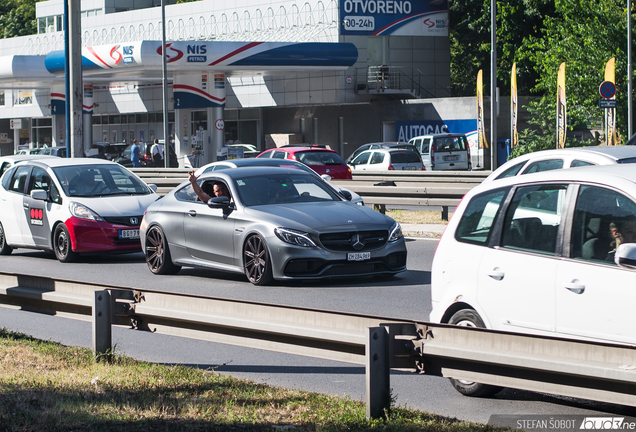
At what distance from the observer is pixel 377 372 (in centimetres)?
528

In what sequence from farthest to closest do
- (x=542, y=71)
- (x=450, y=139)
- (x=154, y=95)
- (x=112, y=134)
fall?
(x=112, y=134) → (x=154, y=95) → (x=542, y=71) → (x=450, y=139)

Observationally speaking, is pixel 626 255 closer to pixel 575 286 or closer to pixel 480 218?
pixel 575 286

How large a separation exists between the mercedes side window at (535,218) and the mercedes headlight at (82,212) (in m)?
9.71

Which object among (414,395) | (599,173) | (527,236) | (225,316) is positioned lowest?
(414,395)

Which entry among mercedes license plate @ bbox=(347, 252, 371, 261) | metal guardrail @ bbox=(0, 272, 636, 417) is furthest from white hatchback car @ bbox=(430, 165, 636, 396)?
mercedes license plate @ bbox=(347, 252, 371, 261)

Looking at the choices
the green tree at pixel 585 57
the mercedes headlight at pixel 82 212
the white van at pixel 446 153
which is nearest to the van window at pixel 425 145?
the white van at pixel 446 153

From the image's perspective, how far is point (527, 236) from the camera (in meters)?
6.07

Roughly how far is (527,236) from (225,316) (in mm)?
2007

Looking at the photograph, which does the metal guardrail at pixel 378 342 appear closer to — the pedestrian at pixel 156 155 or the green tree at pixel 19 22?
the pedestrian at pixel 156 155

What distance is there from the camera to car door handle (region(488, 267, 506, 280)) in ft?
20.1

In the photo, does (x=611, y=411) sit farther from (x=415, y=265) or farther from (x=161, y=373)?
(x=415, y=265)

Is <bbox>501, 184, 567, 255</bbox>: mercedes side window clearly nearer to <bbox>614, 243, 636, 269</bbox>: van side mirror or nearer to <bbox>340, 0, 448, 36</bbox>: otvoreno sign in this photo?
<bbox>614, 243, 636, 269</bbox>: van side mirror

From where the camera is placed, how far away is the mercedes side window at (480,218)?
642cm

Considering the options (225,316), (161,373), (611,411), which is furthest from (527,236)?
(161,373)
